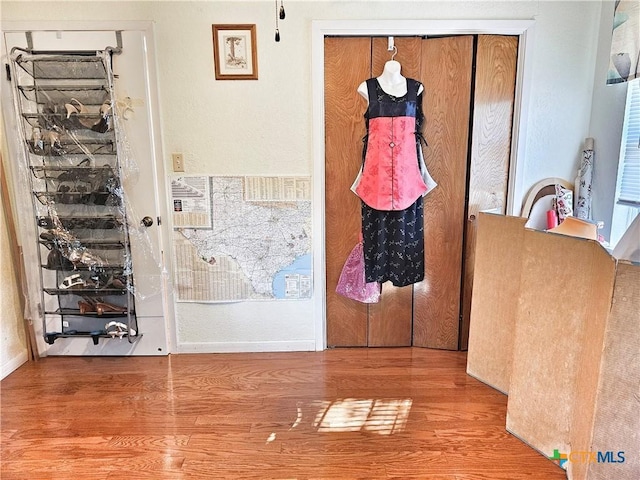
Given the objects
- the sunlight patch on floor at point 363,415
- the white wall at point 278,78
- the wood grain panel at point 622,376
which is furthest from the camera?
the white wall at point 278,78

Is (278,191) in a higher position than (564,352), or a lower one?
higher

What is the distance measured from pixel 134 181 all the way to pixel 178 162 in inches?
11.3

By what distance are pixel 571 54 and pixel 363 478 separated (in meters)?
2.48

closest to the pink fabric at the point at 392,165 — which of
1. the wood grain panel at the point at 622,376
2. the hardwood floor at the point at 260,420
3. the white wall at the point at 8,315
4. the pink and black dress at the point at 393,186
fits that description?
the pink and black dress at the point at 393,186

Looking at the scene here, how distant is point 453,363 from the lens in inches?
96.4

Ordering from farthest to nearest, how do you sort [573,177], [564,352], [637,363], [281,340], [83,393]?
[281,340] → [573,177] → [83,393] → [564,352] → [637,363]

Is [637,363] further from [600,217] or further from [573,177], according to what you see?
[573,177]

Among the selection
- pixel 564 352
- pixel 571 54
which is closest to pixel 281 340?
pixel 564 352

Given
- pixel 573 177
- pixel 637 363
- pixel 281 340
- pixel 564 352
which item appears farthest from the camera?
pixel 281 340

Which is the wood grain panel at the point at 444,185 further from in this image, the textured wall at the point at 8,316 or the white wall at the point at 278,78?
the textured wall at the point at 8,316

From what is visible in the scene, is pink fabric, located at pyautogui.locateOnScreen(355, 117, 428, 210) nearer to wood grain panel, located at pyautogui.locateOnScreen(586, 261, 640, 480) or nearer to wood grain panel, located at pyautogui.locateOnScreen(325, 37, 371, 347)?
wood grain panel, located at pyautogui.locateOnScreen(325, 37, 371, 347)

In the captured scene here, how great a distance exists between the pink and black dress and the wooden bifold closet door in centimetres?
8

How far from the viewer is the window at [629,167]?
2.05 m

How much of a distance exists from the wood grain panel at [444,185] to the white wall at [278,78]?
9.4 inches
